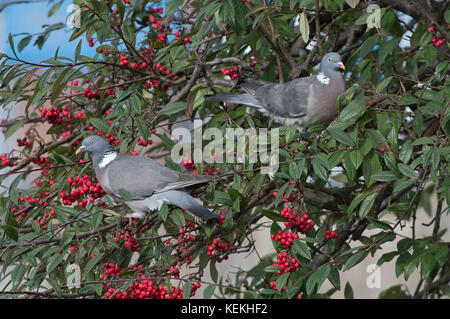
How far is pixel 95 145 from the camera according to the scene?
251cm

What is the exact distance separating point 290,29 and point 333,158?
806 mm

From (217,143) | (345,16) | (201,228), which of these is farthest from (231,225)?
(345,16)

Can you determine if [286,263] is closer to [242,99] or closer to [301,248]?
[301,248]

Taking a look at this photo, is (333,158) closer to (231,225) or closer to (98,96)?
(231,225)

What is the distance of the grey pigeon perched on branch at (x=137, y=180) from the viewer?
237cm

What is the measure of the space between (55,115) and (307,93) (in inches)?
49.6

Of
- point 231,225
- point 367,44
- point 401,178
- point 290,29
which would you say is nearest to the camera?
point 401,178

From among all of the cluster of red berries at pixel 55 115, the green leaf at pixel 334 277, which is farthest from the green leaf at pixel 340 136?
the cluster of red berries at pixel 55 115

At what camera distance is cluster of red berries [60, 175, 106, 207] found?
8.00 ft

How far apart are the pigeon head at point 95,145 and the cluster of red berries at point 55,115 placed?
436mm

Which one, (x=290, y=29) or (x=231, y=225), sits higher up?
(x=290, y=29)

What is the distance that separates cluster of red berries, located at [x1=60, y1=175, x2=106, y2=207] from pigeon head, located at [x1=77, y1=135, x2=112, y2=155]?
0.12 m

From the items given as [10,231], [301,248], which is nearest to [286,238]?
[301,248]

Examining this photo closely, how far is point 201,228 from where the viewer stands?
2.42 m
